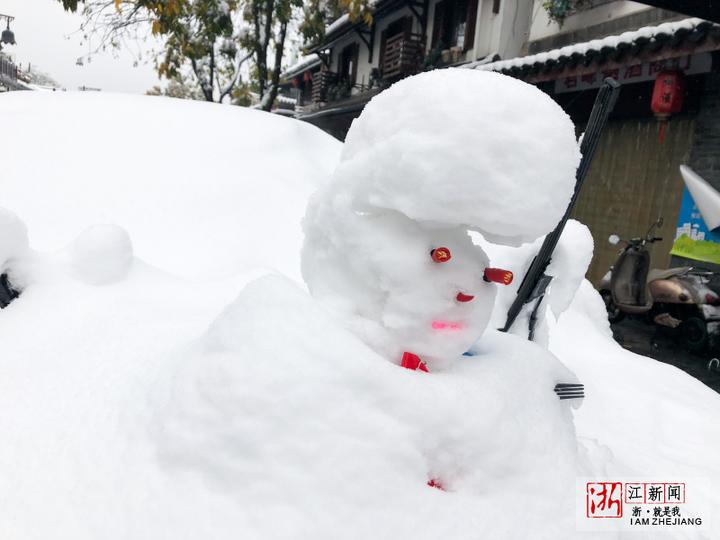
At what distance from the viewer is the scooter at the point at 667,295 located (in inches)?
176

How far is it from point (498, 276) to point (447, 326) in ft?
0.56

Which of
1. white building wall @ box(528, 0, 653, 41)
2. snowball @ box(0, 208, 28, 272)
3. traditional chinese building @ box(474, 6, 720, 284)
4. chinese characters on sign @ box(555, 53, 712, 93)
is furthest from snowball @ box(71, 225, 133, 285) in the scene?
white building wall @ box(528, 0, 653, 41)

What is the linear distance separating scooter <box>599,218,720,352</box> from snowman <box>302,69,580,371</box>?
160 inches

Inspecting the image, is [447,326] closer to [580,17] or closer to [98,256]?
[98,256]

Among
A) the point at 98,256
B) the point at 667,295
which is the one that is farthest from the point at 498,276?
the point at 667,295

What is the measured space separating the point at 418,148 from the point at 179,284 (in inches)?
60.4

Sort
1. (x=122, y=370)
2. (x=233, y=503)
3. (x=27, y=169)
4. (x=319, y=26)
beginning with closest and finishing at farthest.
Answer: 1. (x=233, y=503)
2. (x=122, y=370)
3. (x=27, y=169)
4. (x=319, y=26)

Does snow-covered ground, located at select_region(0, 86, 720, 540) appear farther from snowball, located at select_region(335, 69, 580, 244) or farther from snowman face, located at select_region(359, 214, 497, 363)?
snowball, located at select_region(335, 69, 580, 244)

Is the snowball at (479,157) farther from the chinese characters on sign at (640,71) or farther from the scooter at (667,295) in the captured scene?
the chinese characters on sign at (640,71)

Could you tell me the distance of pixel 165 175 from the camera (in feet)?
10.6

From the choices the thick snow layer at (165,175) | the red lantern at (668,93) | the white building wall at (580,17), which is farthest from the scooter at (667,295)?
the thick snow layer at (165,175)

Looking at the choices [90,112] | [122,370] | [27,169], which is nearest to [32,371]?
[122,370]

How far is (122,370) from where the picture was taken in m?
1.41

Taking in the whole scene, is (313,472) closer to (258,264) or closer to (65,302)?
(65,302)
